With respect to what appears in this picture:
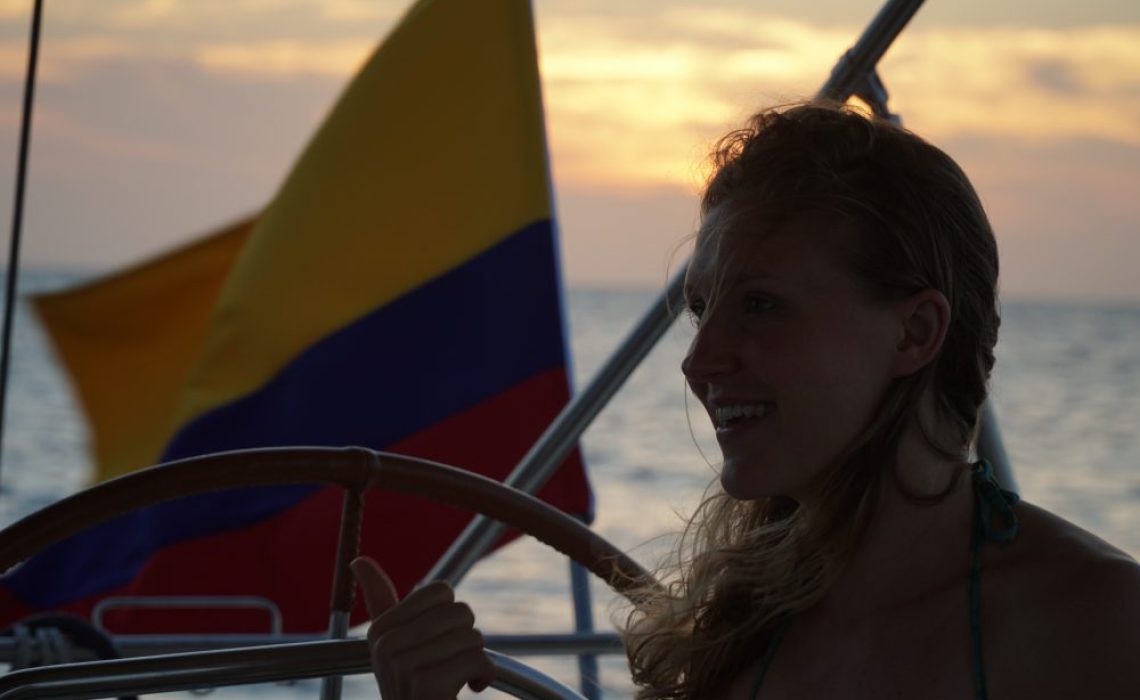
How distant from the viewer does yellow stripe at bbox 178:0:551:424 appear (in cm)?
283

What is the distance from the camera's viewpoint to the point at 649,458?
39.8 feet

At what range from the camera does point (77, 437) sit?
40.8 ft

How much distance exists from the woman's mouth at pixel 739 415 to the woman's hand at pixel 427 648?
8.9 inches

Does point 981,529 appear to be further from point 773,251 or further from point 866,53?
point 866,53

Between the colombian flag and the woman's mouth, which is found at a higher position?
the colombian flag

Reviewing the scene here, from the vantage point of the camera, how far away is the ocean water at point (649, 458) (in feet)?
23.8

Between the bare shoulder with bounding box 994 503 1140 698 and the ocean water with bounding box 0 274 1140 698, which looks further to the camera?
the ocean water with bounding box 0 274 1140 698

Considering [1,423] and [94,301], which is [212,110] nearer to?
[94,301]

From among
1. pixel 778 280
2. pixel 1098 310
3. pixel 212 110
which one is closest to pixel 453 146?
pixel 778 280

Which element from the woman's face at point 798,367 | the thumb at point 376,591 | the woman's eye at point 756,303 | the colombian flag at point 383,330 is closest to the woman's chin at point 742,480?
the woman's face at point 798,367

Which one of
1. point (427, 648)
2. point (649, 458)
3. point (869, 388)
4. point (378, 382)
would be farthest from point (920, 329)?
point (649, 458)

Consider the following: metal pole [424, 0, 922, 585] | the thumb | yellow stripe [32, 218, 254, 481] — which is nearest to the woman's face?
the thumb

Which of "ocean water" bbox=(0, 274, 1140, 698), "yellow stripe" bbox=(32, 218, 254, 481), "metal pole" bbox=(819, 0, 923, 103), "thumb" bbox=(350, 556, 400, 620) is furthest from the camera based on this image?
"ocean water" bbox=(0, 274, 1140, 698)

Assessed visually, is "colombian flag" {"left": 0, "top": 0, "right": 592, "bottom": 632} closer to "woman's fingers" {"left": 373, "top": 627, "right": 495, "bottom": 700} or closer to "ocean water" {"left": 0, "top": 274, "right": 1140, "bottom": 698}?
"ocean water" {"left": 0, "top": 274, "right": 1140, "bottom": 698}
